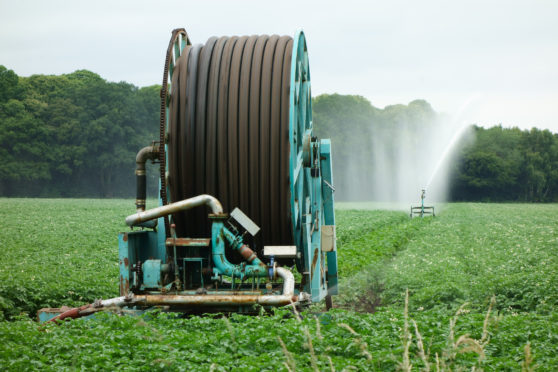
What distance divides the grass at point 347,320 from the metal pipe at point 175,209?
1019mm

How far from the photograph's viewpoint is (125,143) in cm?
7381

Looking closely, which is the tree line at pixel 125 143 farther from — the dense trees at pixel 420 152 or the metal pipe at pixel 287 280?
the metal pipe at pixel 287 280

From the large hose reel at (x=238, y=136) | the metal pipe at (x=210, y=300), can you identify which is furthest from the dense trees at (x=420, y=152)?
the metal pipe at (x=210, y=300)

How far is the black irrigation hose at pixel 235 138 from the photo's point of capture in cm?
718

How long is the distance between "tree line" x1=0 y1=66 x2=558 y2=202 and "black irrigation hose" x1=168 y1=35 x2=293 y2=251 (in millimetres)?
63671

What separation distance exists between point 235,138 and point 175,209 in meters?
1.13

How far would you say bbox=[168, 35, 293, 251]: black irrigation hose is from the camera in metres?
7.18

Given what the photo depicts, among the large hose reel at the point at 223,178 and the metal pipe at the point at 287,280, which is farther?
the large hose reel at the point at 223,178

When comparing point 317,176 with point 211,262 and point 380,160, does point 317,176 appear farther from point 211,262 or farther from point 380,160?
point 380,160

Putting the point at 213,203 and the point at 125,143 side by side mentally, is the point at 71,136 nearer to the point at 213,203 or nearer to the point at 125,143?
the point at 125,143

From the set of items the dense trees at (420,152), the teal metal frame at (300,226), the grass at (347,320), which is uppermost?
the dense trees at (420,152)

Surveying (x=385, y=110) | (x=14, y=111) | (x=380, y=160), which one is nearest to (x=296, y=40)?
(x=14, y=111)

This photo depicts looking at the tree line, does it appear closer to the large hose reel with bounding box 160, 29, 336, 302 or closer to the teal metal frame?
the teal metal frame

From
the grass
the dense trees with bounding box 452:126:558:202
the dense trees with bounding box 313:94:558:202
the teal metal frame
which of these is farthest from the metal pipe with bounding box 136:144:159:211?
the dense trees with bounding box 452:126:558:202
